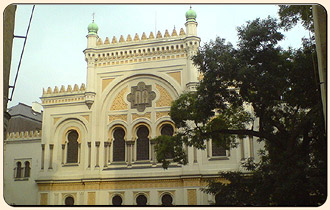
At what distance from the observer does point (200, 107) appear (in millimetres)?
7359

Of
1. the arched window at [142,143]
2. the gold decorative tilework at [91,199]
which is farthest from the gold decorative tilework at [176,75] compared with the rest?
the gold decorative tilework at [91,199]

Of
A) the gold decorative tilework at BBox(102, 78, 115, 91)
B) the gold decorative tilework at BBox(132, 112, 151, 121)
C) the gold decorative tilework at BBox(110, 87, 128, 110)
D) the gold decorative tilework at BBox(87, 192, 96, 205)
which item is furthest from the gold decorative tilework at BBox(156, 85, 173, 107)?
the gold decorative tilework at BBox(87, 192, 96, 205)

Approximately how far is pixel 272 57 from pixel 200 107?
1.48 m

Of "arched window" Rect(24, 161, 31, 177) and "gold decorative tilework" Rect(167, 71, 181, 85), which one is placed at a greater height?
"gold decorative tilework" Rect(167, 71, 181, 85)

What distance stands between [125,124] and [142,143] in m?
0.71

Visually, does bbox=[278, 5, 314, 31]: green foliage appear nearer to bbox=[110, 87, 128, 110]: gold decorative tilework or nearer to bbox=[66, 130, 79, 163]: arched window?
bbox=[110, 87, 128, 110]: gold decorative tilework

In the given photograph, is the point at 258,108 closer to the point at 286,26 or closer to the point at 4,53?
the point at 286,26

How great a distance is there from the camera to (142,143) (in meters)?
11.5

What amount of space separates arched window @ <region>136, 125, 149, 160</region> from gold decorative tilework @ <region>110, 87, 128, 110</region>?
77 cm

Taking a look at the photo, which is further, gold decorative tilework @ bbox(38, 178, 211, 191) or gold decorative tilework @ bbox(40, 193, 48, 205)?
gold decorative tilework @ bbox(38, 178, 211, 191)

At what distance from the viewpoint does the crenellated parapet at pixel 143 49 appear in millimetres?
11961

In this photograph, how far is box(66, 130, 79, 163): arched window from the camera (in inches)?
433

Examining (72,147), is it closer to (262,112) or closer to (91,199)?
(91,199)

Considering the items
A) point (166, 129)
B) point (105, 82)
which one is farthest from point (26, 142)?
point (166, 129)
